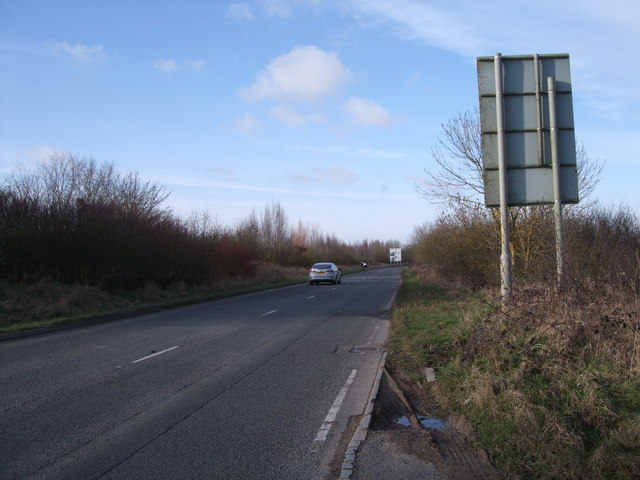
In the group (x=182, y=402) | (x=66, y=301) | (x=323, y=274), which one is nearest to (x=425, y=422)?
(x=182, y=402)

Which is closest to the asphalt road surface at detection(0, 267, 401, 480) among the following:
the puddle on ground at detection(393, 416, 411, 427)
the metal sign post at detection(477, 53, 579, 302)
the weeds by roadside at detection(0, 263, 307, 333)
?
the puddle on ground at detection(393, 416, 411, 427)

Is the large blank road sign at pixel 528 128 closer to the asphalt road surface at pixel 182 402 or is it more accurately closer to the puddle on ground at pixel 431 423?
the asphalt road surface at pixel 182 402

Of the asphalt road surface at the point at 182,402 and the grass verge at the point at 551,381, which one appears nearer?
the grass verge at the point at 551,381

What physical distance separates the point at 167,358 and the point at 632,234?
38.6ft

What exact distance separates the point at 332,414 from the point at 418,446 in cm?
143

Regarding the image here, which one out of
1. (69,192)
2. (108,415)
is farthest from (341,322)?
(69,192)

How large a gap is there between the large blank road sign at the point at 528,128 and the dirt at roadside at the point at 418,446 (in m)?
5.58

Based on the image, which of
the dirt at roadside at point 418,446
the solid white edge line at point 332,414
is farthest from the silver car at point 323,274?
the dirt at roadside at point 418,446

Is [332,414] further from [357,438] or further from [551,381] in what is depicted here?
[551,381]

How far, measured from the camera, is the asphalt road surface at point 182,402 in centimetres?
489

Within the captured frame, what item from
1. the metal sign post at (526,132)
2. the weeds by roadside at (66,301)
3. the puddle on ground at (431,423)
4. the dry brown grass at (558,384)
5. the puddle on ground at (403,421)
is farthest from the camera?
the weeds by roadside at (66,301)

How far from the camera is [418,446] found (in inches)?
206

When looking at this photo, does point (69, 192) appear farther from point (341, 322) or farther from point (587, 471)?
point (587, 471)

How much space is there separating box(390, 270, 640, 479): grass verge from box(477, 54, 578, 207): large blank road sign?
239 cm
